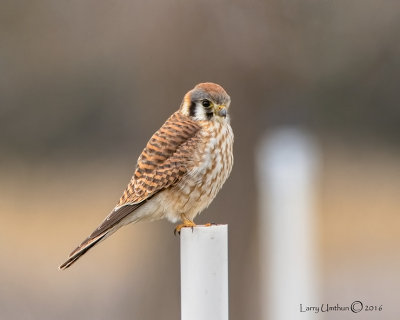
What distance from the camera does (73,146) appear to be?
42.1ft

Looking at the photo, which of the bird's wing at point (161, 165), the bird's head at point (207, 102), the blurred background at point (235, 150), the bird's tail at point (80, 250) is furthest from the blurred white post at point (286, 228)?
the bird's tail at point (80, 250)

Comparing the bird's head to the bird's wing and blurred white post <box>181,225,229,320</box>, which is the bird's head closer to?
the bird's wing

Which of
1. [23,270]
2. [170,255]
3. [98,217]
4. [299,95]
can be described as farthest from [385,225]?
[170,255]

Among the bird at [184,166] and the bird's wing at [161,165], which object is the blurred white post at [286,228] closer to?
the bird at [184,166]

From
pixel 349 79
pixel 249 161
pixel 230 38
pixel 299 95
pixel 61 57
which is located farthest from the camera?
pixel 61 57

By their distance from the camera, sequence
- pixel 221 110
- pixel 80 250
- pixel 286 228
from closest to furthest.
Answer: pixel 80 250
pixel 221 110
pixel 286 228

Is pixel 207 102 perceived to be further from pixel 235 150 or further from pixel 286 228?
pixel 235 150

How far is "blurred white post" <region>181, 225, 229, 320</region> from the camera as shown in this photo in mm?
3250

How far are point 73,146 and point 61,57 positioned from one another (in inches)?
48.5

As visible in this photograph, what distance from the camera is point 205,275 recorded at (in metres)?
3.27

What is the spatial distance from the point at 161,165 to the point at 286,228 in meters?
1.96

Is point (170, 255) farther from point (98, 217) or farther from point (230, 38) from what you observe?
point (98, 217)

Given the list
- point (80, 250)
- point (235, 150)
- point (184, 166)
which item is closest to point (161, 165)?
point (184, 166)

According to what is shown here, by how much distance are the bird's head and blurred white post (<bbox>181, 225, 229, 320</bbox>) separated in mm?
1079
